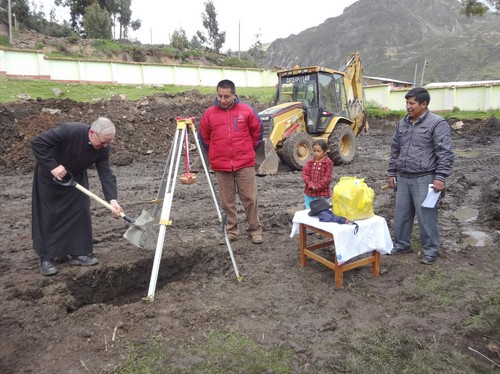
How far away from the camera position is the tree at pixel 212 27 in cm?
5250

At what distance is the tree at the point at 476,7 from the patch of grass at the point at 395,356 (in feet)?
48.9

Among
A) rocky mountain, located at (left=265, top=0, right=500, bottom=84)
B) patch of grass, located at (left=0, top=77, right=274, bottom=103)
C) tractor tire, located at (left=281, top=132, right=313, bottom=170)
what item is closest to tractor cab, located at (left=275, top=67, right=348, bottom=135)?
tractor tire, located at (left=281, top=132, right=313, bottom=170)

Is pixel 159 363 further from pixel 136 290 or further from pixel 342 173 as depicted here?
pixel 342 173

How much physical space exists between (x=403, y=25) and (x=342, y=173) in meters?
110

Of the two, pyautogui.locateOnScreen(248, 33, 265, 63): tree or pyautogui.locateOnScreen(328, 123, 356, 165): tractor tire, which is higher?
pyautogui.locateOnScreen(248, 33, 265, 63): tree

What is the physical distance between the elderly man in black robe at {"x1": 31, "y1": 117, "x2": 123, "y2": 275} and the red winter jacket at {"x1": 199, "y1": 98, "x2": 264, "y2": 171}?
1.20m

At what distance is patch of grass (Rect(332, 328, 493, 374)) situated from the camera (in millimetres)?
2657

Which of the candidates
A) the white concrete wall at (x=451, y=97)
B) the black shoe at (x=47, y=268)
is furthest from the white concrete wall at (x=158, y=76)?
the black shoe at (x=47, y=268)

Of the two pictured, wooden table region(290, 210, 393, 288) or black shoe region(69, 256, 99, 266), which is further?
black shoe region(69, 256, 99, 266)

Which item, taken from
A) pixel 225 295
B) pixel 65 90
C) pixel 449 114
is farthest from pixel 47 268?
pixel 449 114

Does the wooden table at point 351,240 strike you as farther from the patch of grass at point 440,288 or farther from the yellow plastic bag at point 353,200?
the patch of grass at point 440,288

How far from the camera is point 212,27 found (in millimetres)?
53125

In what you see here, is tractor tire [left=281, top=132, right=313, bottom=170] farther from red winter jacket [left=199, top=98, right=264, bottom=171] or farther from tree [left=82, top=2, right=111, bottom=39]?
tree [left=82, top=2, right=111, bottom=39]

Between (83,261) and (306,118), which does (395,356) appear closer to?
(83,261)
